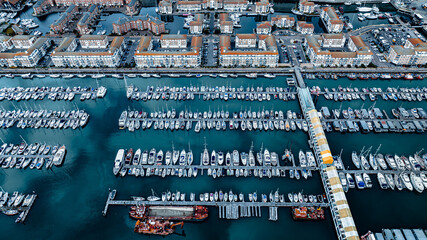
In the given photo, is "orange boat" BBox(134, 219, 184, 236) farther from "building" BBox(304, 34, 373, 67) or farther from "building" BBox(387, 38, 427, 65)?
"building" BBox(387, 38, 427, 65)

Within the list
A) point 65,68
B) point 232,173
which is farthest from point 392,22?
point 65,68

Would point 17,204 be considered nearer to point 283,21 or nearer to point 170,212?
point 170,212

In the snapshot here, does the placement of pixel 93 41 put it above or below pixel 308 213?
above

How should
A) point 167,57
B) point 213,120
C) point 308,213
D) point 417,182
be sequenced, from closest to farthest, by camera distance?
point 308,213
point 417,182
point 213,120
point 167,57

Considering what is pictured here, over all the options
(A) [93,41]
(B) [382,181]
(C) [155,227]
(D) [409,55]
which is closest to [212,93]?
(C) [155,227]

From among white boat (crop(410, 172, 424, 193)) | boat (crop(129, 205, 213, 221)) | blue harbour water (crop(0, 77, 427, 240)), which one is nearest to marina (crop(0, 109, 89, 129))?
blue harbour water (crop(0, 77, 427, 240))

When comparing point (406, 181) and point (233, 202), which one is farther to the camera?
point (406, 181)
